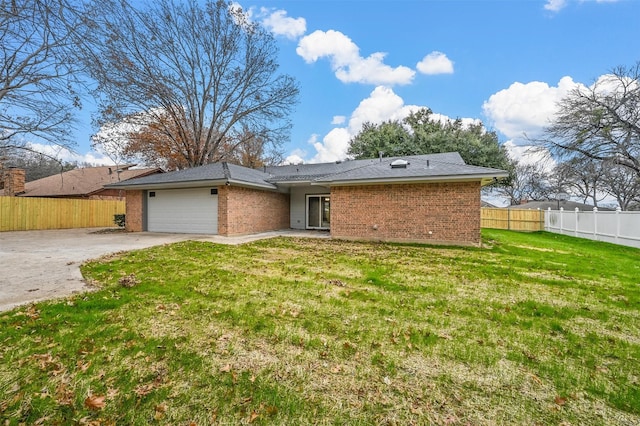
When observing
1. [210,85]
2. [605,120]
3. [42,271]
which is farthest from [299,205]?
[605,120]

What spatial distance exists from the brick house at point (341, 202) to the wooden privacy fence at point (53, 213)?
19.9 ft

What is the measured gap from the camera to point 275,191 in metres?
15.1

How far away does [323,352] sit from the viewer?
2.88 metres

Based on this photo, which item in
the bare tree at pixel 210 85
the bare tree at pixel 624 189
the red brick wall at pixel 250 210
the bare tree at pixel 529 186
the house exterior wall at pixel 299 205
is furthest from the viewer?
the bare tree at pixel 529 186

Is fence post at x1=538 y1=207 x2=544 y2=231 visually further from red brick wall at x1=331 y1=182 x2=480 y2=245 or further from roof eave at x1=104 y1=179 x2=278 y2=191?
roof eave at x1=104 y1=179 x2=278 y2=191

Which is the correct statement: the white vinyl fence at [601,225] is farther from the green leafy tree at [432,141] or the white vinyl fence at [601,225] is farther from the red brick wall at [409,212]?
the red brick wall at [409,212]

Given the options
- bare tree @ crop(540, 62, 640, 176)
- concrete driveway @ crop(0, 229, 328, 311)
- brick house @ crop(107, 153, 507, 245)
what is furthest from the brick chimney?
bare tree @ crop(540, 62, 640, 176)

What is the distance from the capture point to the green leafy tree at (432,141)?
2220 centimetres

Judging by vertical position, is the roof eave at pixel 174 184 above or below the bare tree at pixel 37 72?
below

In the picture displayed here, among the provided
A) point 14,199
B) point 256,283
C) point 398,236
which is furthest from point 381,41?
point 14,199

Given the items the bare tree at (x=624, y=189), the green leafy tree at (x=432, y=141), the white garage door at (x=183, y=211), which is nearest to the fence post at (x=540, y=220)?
the green leafy tree at (x=432, y=141)

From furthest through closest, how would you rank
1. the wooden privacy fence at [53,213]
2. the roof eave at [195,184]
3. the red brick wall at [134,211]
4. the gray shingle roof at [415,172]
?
the wooden privacy fence at [53,213]
the red brick wall at [134,211]
the roof eave at [195,184]
the gray shingle roof at [415,172]

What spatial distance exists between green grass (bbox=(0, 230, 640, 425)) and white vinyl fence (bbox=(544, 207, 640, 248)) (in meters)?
8.14

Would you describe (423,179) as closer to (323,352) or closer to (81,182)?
(323,352)
